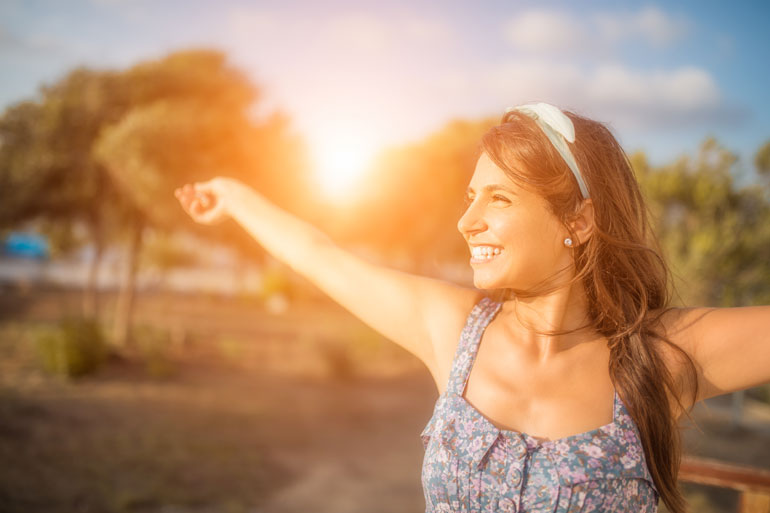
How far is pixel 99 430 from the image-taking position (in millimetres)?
7387

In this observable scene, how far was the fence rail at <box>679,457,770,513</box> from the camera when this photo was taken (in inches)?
93.0

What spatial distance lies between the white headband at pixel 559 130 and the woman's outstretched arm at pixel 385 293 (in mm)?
546

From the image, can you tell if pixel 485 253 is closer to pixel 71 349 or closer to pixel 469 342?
pixel 469 342

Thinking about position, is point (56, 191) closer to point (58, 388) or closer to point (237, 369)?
point (58, 388)

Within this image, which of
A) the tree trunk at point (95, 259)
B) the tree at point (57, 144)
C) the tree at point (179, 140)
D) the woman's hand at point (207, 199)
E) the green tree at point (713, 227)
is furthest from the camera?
the tree trunk at point (95, 259)

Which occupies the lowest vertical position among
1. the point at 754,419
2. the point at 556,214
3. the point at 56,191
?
the point at 754,419

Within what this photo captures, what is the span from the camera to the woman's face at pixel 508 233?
1.59 metres

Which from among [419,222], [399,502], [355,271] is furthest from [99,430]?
[419,222]

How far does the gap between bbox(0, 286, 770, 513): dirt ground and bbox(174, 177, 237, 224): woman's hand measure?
15.3 feet

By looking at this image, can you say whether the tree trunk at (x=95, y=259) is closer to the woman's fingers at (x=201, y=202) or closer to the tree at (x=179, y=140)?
the tree at (x=179, y=140)

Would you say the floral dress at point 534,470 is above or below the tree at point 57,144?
below

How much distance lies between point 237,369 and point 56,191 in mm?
4602

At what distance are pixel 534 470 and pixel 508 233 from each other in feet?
2.01

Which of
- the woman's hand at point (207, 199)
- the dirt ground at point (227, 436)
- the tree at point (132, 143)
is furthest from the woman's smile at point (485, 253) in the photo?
the tree at point (132, 143)
